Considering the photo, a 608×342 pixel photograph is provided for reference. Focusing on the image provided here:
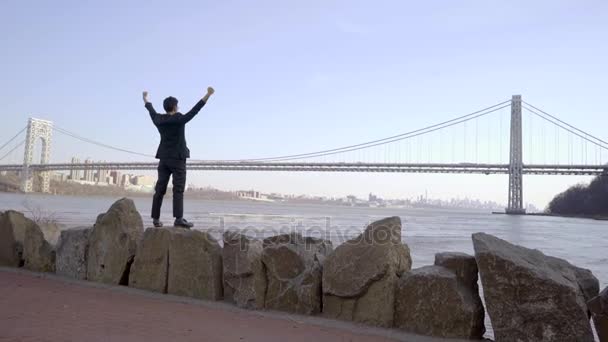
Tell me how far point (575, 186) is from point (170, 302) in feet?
234

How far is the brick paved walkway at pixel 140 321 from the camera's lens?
9.36 feet

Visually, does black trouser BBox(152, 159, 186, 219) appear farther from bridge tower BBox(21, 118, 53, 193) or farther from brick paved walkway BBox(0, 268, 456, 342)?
bridge tower BBox(21, 118, 53, 193)

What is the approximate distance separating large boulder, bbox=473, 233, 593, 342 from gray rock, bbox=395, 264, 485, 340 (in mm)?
223

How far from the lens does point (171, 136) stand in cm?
478

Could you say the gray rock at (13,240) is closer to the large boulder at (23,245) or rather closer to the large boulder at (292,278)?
the large boulder at (23,245)

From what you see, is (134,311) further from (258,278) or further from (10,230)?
(10,230)

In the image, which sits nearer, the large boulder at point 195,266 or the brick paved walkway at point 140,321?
the brick paved walkway at point 140,321

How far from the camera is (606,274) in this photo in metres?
7.91

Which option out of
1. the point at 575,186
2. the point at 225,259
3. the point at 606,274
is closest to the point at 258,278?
the point at 225,259

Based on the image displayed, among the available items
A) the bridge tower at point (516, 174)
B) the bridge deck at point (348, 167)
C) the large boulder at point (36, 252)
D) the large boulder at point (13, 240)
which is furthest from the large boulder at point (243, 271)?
the bridge tower at point (516, 174)

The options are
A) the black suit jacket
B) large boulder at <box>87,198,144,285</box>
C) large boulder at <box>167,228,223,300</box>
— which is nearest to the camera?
large boulder at <box>167,228,223,300</box>

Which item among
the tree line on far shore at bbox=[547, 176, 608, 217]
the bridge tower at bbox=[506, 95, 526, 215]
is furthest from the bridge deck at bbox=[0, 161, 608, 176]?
the tree line on far shore at bbox=[547, 176, 608, 217]

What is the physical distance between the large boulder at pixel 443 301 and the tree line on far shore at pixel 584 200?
56912 millimetres

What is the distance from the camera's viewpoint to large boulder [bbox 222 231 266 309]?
3848 mm
